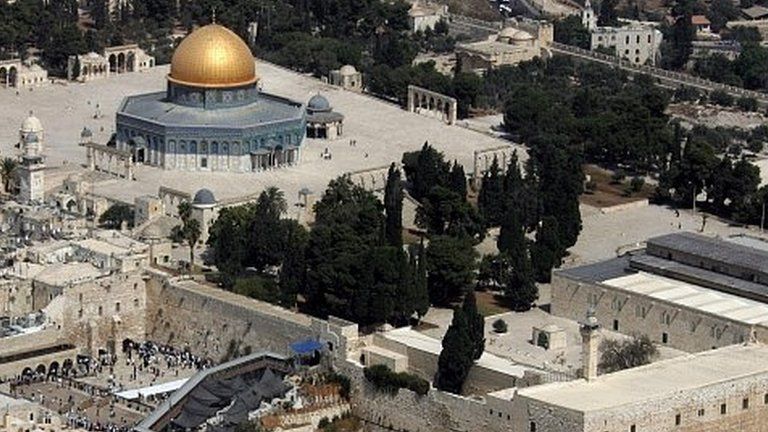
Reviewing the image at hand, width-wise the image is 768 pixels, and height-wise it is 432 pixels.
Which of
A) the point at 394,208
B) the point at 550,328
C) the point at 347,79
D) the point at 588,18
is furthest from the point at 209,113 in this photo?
the point at 588,18

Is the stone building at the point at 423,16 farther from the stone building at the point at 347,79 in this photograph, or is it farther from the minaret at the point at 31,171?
the minaret at the point at 31,171

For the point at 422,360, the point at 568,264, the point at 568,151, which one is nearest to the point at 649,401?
the point at 422,360

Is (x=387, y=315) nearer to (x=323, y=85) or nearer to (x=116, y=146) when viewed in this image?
(x=116, y=146)

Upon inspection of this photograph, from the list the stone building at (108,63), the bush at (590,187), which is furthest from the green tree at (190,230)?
the stone building at (108,63)

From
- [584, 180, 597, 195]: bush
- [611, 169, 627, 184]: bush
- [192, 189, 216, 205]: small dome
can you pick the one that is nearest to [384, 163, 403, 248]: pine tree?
[192, 189, 216, 205]: small dome

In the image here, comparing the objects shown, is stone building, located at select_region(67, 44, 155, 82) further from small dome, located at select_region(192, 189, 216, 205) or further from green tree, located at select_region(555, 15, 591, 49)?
small dome, located at select_region(192, 189, 216, 205)

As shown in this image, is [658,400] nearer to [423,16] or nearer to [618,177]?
[618,177]
